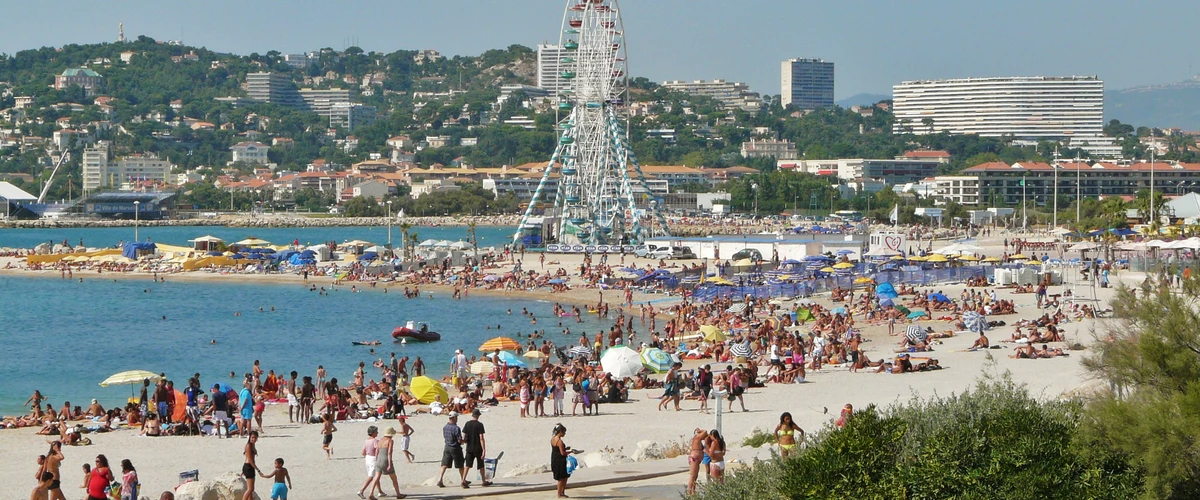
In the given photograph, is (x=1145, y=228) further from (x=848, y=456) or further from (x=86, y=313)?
(x=848, y=456)

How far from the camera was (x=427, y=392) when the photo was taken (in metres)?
19.1

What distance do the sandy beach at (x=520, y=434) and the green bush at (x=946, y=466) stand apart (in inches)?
70.3

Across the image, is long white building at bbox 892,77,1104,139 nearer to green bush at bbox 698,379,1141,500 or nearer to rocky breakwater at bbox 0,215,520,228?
rocky breakwater at bbox 0,215,520,228

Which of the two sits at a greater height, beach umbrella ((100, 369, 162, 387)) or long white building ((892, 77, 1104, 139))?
long white building ((892, 77, 1104, 139))

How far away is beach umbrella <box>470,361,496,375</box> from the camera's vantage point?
901 inches

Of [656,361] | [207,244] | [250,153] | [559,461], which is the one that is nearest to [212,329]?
[656,361]

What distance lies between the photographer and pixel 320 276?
4834 cm

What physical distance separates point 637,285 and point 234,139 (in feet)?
524

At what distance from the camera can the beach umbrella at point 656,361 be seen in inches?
837

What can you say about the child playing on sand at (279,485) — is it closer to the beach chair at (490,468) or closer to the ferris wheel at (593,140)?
the beach chair at (490,468)

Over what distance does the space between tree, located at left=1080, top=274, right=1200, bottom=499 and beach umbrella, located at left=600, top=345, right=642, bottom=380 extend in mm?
9413

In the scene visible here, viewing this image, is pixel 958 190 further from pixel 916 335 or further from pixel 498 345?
pixel 498 345

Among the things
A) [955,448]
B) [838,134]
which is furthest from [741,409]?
[838,134]

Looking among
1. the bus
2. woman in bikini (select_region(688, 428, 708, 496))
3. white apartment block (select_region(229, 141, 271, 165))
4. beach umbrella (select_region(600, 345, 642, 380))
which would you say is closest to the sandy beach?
woman in bikini (select_region(688, 428, 708, 496))
